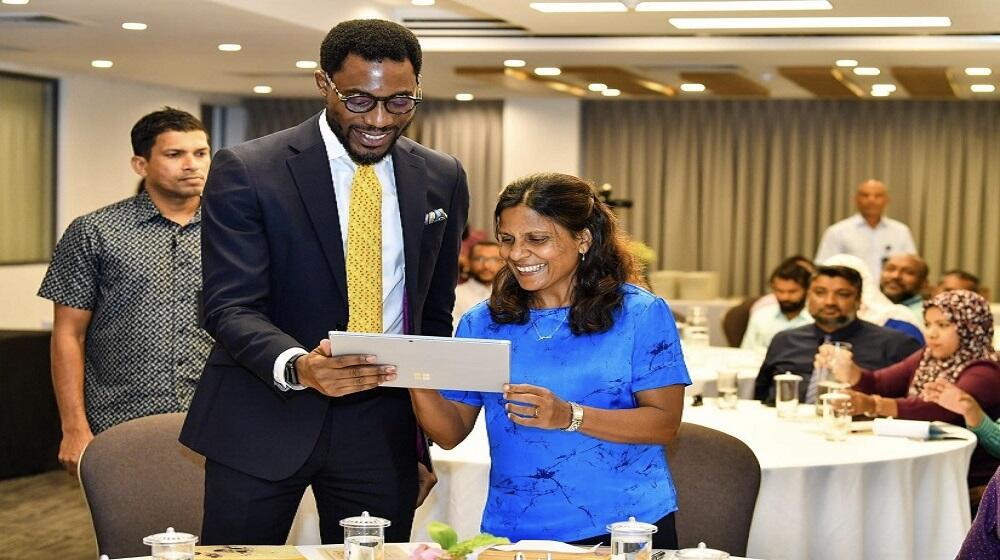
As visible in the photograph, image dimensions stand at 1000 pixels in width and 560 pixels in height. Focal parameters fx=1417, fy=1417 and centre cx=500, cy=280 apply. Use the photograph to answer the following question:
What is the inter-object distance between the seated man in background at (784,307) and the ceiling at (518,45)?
1573mm

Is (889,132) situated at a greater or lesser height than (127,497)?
greater

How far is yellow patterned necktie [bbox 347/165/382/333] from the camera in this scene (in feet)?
9.51

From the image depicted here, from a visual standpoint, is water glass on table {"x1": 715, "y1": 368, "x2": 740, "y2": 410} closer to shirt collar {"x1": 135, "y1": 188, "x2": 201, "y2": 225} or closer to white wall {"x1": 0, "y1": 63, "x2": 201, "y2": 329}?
shirt collar {"x1": 135, "y1": 188, "x2": 201, "y2": 225}

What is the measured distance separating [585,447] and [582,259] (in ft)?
1.39

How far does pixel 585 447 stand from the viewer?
9.68 ft

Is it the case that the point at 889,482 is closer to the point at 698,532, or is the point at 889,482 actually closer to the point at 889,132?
the point at 698,532

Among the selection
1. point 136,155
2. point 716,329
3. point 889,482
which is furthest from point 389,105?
point 716,329

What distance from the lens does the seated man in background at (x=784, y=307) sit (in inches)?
328

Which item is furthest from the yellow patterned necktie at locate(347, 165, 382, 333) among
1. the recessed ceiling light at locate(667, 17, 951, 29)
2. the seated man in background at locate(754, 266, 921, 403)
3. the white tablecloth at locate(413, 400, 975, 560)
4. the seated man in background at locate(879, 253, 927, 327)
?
the seated man in background at locate(879, 253, 927, 327)

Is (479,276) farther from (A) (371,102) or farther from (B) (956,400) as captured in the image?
(A) (371,102)

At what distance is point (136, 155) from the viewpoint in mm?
4574

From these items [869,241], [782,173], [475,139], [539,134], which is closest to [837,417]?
[869,241]

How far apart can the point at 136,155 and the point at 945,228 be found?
1112 centimetres

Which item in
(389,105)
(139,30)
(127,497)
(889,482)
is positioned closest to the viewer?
(389,105)
